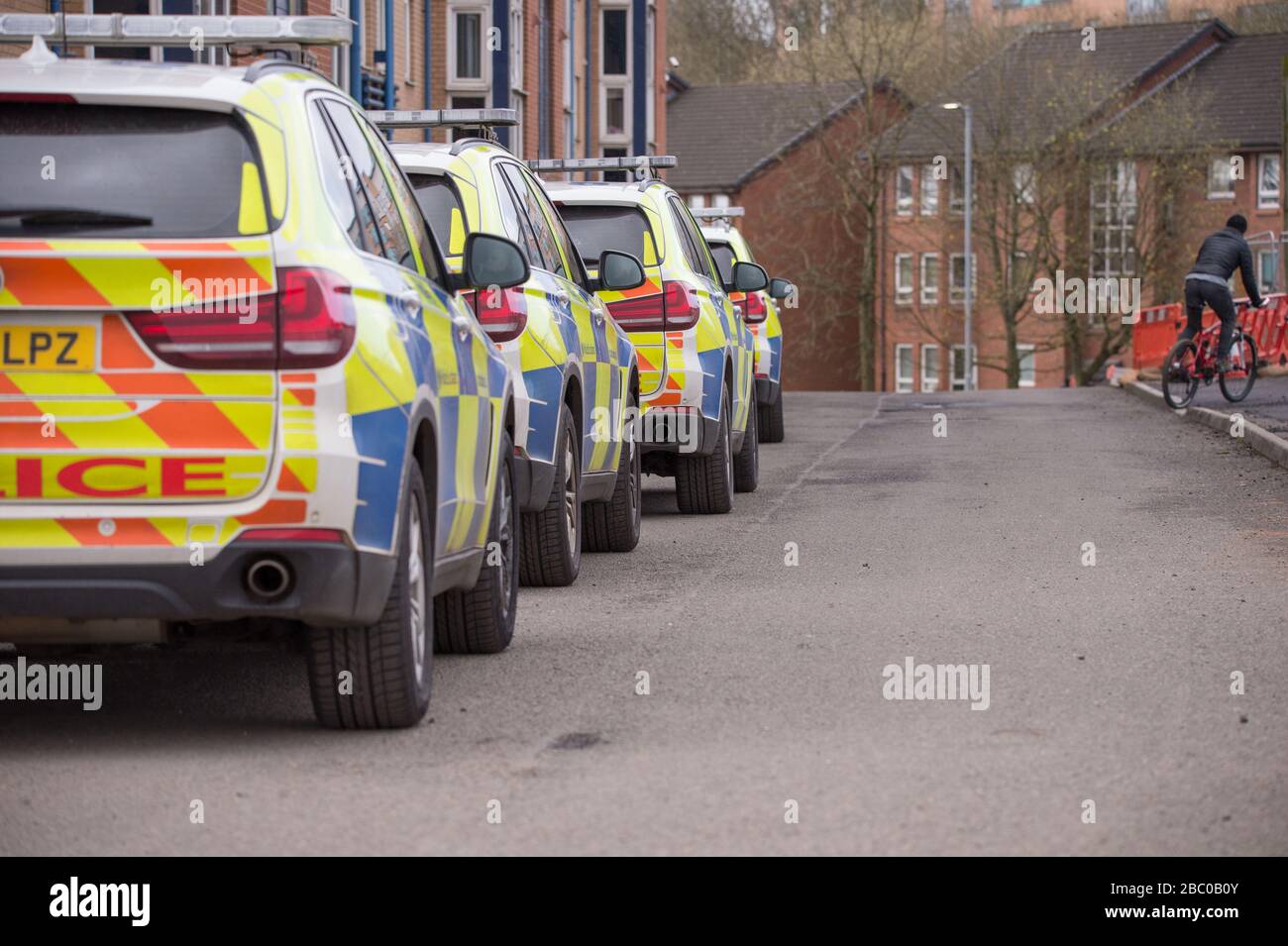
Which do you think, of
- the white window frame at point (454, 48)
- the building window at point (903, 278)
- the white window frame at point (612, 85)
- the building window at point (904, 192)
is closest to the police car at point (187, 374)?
the white window frame at point (454, 48)

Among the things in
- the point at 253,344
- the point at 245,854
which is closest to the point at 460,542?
the point at 253,344

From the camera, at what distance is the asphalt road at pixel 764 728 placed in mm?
5227

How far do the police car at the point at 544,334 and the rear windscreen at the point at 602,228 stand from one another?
5.70 feet

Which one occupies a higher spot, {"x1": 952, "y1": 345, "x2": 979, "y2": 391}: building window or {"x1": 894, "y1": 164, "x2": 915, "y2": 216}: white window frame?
{"x1": 894, "y1": 164, "x2": 915, "y2": 216}: white window frame

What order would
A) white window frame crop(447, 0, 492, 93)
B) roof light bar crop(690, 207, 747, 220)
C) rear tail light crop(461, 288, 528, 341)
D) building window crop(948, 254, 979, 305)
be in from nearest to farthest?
rear tail light crop(461, 288, 528, 341)
roof light bar crop(690, 207, 747, 220)
white window frame crop(447, 0, 492, 93)
building window crop(948, 254, 979, 305)

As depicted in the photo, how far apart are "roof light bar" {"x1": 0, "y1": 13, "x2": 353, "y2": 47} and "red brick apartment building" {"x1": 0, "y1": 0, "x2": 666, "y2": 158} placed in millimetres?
15653

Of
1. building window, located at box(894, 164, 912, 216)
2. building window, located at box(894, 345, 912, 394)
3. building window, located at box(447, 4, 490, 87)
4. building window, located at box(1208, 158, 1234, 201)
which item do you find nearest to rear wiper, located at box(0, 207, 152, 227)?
building window, located at box(447, 4, 490, 87)

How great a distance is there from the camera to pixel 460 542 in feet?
23.8

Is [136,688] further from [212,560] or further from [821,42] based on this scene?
[821,42]

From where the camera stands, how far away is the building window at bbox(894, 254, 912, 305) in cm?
7912

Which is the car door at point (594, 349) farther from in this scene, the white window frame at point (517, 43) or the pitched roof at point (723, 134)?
the pitched roof at point (723, 134)

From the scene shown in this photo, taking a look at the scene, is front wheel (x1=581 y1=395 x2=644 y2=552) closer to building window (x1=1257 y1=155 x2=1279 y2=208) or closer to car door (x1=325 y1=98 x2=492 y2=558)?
car door (x1=325 y1=98 x2=492 y2=558)

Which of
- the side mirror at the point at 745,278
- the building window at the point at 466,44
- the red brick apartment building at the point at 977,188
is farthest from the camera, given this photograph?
the red brick apartment building at the point at 977,188

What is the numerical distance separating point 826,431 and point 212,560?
61.7ft
